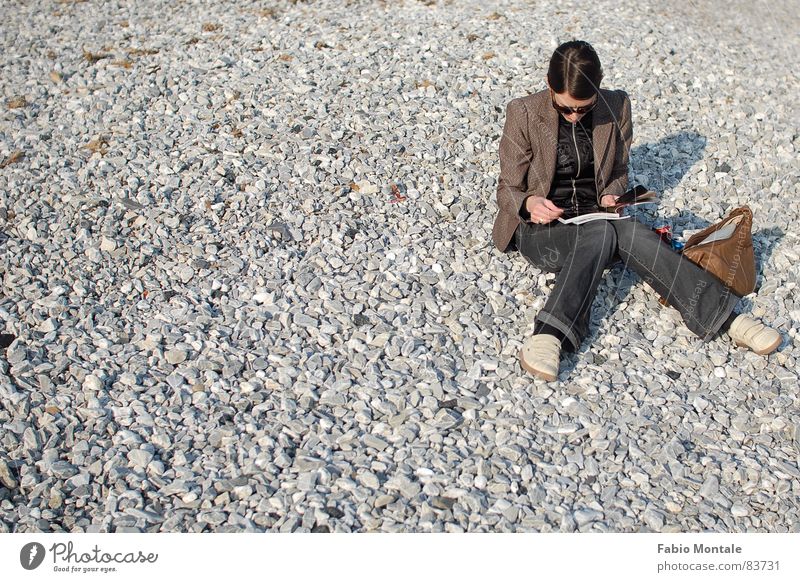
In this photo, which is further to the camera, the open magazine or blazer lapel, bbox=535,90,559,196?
blazer lapel, bbox=535,90,559,196

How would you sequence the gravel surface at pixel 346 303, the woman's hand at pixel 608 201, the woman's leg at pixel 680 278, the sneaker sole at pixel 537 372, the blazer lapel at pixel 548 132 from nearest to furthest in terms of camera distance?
the gravel surface at pixel 346 303 → the sneaker sole at pixel 537 372 → the woman's leg at pixel 680 278 → the blazer lapel at pixel 548 132 → the woman's hand at pixel 608 201

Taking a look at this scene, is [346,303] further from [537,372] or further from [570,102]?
[570,102]

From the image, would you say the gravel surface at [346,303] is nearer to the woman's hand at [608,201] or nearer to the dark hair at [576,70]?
the woman's hand at [608,201]

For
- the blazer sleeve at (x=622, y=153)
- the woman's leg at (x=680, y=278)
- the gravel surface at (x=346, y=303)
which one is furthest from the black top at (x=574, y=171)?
the gravel surface at (x=346, y=303)

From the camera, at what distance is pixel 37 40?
7.57 m

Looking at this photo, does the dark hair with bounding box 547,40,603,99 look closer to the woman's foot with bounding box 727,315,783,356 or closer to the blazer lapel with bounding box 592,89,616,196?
the blazer lapel with bounding box 592,89,616,196

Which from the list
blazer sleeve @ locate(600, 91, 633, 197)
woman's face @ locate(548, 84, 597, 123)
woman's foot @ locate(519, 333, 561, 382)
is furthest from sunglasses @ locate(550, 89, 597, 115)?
woman's foot @ locate(519, 333, 561, 382)

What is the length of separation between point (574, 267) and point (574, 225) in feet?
0.96

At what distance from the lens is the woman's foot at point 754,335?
4297 mm

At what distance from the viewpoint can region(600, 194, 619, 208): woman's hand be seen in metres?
4.66

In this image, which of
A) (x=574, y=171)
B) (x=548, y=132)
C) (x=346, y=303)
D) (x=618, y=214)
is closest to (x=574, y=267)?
(x=618, y=214)

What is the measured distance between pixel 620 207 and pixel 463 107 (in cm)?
215

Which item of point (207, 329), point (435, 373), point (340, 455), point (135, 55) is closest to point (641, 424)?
point (435, 373)

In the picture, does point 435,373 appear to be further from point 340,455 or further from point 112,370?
point 112,370
